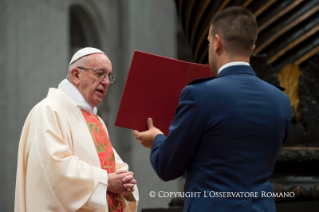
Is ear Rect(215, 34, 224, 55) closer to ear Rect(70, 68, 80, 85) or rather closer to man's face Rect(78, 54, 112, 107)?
man's face Rect(78, 54, 112, 107)

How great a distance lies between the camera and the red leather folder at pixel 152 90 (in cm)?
261

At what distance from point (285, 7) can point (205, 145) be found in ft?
8.32

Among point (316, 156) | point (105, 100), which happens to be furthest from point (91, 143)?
point (105, 100)

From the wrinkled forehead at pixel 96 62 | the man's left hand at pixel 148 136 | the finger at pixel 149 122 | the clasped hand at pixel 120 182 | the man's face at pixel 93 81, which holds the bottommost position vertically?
the clasped hand at pixel 120 182

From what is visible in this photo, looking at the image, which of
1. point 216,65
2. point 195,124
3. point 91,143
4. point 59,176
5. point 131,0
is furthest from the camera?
point 131,0

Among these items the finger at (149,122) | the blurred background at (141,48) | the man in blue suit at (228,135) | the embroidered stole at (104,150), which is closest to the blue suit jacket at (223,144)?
the man in blue suit at (228,135)

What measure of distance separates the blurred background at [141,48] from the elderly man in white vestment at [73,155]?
5.04 feet

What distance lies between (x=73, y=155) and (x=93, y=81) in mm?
522

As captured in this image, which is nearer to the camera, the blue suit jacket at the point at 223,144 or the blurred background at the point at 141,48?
the blue suit jacket at the point at 223,144

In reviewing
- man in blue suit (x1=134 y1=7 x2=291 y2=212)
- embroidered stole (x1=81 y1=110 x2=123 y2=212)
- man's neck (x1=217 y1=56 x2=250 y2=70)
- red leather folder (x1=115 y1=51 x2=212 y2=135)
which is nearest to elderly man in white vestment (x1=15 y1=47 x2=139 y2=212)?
embroidered stole (x1=81 y1=110 x2=123 y2=212)

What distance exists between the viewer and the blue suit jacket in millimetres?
1975

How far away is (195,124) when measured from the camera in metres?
1.98

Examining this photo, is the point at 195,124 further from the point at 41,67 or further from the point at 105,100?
the point at 105,100

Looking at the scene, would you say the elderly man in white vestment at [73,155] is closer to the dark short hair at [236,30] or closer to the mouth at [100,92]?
the mouth at [100,92]
